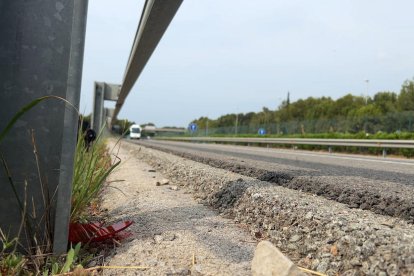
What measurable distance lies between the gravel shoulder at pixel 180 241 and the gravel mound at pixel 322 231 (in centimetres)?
17

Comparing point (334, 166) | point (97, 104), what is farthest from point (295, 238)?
point (97, 104)

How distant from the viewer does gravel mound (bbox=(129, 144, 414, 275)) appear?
5.84 ft

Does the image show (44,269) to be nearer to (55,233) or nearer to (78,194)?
(55,233)

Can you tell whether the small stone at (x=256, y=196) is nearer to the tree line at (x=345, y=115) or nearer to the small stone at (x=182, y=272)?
the small stone at (x=182, y=272)

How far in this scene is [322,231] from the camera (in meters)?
2.24

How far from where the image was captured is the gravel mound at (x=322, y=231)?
178 cm

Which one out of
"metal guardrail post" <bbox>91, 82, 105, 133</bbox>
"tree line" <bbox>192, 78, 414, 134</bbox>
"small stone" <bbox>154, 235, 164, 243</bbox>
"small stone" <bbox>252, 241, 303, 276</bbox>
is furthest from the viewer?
"tree line" <bbox>192, 78, 414, 134</bbox>

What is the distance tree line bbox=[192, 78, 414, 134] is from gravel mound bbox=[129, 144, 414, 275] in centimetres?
2388

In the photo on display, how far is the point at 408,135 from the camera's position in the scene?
20406mm

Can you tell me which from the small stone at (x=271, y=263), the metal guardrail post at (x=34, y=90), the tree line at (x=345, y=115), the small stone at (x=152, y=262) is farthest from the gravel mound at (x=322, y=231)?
the tree line at (x=345, y=115)

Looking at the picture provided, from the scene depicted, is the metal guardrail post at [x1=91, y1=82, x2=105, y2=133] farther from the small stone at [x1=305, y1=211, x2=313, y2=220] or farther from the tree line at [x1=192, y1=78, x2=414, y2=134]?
the tree line at [x1=192, y1=78, x2=414, y2=134]

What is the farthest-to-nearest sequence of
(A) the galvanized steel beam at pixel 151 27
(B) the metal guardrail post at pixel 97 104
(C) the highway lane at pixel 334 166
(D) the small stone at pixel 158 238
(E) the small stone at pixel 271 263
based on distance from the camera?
(B) the metal guardrail post at pixel 97 104 → (C) the highway lane at pixel 334 166 → (A) the galvanized steel beam at pixel 151 27 → (D) the small stone at pixel 158 238 → (E) the small stone at pixel 271 263

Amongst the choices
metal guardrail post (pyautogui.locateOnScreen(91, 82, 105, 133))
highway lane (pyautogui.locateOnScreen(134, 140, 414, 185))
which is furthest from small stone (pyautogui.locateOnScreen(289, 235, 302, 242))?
metal guardrail post (pyautogui.locateOnScreen(91, 82, 105, 133))

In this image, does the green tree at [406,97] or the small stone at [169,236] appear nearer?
the small stone at [169,236]
